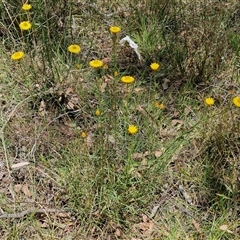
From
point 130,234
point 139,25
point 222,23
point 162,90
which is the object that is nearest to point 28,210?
point 130,234

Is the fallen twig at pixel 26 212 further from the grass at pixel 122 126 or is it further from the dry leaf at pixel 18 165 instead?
the dry leaf at pixel 18 165

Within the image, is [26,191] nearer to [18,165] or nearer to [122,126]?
[18,165]

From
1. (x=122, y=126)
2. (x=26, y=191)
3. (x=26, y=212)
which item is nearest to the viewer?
(x=26, y=212)

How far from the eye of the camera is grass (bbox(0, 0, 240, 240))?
202 centimetres

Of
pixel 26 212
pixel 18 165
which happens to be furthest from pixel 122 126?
pixel 26 212

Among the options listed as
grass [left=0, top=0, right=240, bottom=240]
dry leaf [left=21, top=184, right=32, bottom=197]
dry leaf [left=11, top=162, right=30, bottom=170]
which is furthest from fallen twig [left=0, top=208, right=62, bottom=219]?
dry leaf [left=11, top=162, right=30, bottom=170]

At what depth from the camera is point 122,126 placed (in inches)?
93.2

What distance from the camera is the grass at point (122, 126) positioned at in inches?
79.5

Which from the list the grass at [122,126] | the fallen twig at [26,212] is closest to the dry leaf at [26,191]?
the grass at [122,126]

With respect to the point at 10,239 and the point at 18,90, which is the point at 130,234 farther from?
the point at 18,90

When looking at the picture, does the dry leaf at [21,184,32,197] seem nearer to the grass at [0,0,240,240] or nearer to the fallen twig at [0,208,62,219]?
the grass at [0,0,240,240]

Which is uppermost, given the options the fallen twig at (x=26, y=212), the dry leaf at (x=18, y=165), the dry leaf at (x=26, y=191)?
the dry leaf at (x=18, y=165)

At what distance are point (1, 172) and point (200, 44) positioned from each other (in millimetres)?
1376

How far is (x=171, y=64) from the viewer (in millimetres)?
2746
